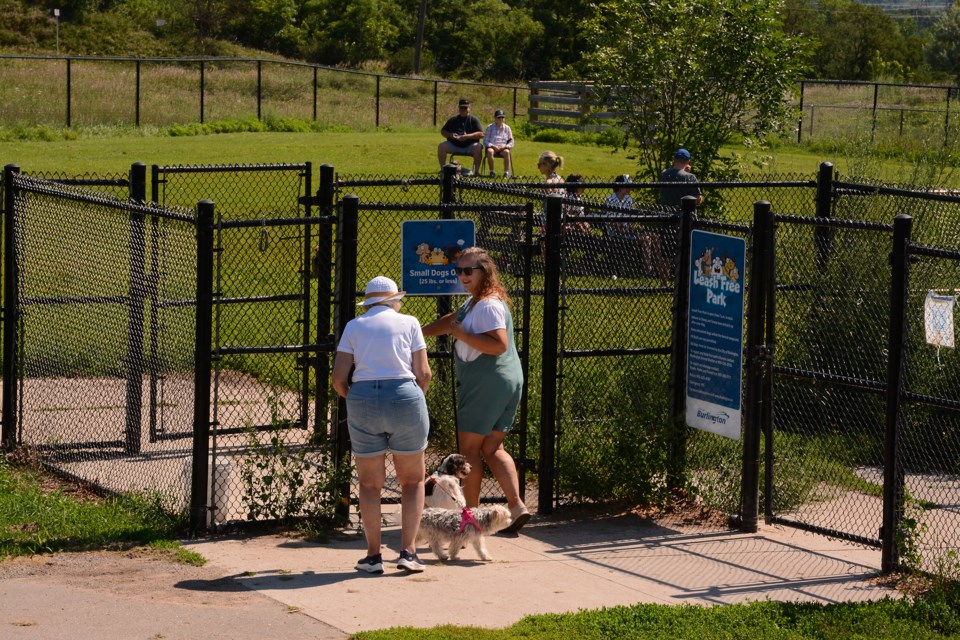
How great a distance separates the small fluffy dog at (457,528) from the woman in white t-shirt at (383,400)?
0.19m

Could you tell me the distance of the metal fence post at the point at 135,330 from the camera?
9484 millimetres

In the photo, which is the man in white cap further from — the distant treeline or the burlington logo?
the distant treeline

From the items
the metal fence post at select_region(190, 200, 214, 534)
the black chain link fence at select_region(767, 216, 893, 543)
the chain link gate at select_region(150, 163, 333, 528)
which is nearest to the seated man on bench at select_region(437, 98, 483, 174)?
the chain link gate at select_region(150, 163, 333, 528)

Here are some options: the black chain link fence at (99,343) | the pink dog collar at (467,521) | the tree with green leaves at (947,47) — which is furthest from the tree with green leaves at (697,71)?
the tree with green leaves at (947,47)

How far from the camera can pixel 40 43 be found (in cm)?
5016

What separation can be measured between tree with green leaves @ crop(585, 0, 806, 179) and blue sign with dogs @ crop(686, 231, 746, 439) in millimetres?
9556

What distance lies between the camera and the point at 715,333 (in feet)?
28.5

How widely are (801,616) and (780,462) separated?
2.30m

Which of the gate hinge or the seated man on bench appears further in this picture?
the seated man on bench

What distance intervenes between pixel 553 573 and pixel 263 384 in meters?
4.91

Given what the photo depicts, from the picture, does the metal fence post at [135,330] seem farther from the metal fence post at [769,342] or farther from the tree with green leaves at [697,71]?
the tree with green leaves at [697,71]

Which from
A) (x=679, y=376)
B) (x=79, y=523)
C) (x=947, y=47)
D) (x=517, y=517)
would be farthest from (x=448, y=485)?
(x=947, y=47)

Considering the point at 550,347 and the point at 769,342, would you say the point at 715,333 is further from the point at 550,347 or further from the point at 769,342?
the point at 550,347

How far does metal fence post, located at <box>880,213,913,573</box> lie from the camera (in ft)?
25.1
